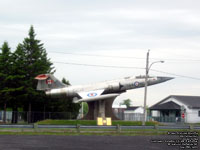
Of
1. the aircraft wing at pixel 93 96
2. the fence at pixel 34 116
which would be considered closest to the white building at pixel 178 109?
the fence at pixel 34 116

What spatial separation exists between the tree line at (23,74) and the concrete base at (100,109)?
43.8 feet

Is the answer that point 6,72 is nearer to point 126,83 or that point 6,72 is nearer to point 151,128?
point 126,83

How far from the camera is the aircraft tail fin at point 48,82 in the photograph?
54.0 meters

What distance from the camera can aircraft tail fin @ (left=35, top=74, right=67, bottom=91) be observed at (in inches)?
2127

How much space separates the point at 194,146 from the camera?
70.7ft

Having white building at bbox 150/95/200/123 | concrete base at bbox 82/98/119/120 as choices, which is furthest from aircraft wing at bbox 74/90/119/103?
white building at bbox 150/95/200/123

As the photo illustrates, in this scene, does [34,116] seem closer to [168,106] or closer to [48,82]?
[48,82]

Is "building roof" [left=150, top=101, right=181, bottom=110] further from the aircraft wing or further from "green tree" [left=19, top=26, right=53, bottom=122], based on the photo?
the aircraft wing

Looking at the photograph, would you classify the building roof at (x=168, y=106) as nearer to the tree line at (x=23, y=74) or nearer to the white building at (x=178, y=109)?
the white building at (x=178, y=109)

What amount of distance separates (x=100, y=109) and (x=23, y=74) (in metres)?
18.3

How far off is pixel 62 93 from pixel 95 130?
17.0m

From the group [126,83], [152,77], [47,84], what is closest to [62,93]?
[47,84]

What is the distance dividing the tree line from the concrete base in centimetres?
1335

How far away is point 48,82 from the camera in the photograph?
179 ft
